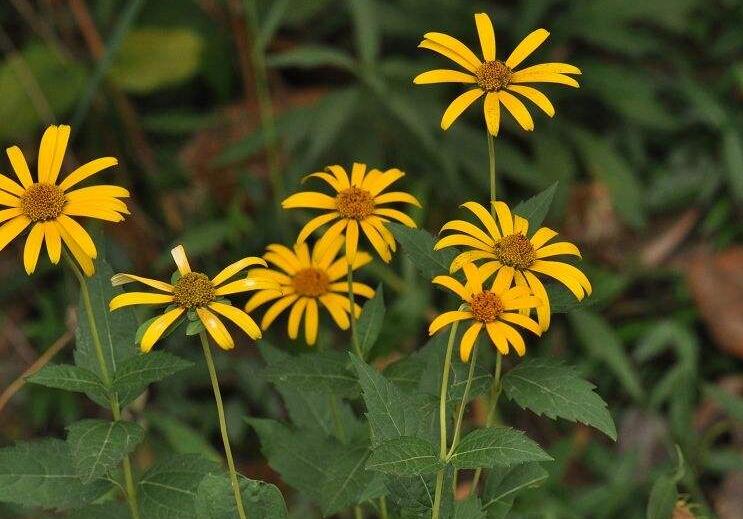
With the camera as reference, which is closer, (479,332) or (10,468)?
(479,332)

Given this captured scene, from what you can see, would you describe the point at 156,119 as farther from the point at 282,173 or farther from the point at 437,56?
the point at 437,56

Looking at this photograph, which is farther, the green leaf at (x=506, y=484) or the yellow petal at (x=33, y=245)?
the green leaf at (x=506, y=484)

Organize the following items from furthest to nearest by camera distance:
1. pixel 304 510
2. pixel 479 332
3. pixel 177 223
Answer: pixel 177 223
pixel 304 510
pixel 479 332

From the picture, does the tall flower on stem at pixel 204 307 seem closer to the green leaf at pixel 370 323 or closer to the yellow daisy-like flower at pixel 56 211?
the yellow daisy-like flower at pixel 56 211

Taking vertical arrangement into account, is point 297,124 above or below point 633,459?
above

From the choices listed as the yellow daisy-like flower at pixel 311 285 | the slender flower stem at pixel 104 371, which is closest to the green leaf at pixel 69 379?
the slender flower stem at pixel 104 371

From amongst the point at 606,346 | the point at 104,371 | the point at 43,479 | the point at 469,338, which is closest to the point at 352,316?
the point at 469,338

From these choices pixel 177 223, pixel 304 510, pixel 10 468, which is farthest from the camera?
pixel 177 223

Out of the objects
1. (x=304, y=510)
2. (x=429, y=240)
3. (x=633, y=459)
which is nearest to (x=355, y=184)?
(x=429, y=240)
